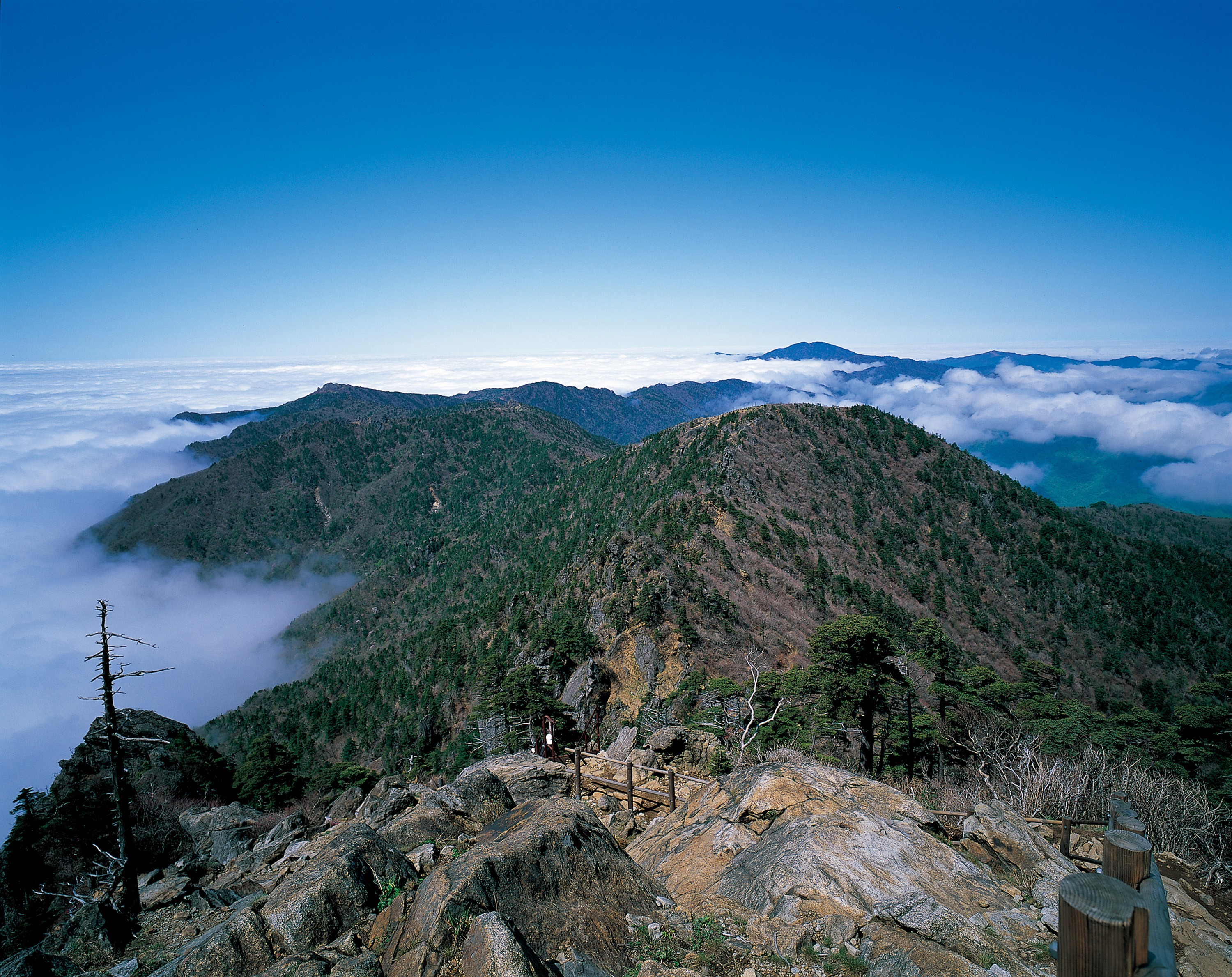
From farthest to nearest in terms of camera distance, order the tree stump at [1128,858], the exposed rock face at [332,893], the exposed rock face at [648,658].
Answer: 1. the exposed rock face at [648,658]
2. the exposed rock face at [332,893]
3. the tree stump at [1128,858]

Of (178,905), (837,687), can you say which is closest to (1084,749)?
(837,687)

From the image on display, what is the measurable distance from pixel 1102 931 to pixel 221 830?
96.2 feet

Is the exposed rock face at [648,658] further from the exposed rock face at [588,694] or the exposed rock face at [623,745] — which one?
the exposed rock face at [623,745]

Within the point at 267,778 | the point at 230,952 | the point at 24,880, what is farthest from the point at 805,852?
the point at 267,778

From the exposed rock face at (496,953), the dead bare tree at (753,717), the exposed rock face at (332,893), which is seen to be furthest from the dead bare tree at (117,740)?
the dead bare tree at (753,717)

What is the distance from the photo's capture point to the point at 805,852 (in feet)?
32.7

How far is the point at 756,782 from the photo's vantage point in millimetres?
12930

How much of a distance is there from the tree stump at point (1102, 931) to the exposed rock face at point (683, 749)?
2076 cm

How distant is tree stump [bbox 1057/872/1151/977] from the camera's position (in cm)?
249

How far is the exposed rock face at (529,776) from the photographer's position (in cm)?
1773

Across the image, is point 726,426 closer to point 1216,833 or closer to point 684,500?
point 684,500

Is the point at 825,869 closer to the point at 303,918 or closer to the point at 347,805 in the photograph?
the point at 303,918

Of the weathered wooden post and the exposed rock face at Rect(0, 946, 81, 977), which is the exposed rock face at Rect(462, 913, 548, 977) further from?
the exposed rock face at Rect(0, 946, 81, 977)

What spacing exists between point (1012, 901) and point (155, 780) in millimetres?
46360
